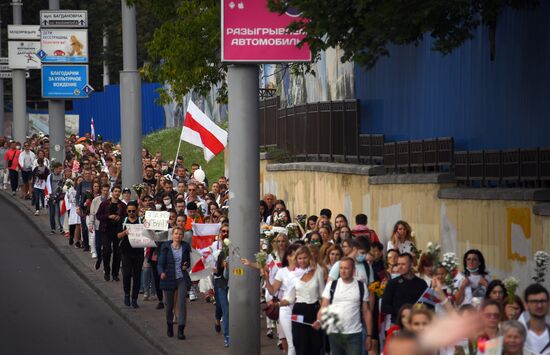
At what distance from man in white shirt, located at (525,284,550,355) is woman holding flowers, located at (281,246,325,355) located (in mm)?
4241

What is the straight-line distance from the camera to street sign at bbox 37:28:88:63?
35844 millimetres

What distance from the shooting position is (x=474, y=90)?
18.8 meters

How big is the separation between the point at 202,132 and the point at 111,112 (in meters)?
43.1

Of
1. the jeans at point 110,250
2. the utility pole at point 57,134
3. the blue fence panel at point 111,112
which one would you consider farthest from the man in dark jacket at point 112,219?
the blue fence panel at point 111,112

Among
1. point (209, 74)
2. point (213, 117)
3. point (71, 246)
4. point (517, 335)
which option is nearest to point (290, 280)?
point (517, 335)

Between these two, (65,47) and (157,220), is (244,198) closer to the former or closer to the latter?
(157,220)

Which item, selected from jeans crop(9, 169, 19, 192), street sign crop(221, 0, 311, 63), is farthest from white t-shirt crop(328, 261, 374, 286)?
jeans crop(9, 169, 19, 192)

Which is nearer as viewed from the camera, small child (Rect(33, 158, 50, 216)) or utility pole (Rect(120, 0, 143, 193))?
utility pole (Rect(120, 0, 143, 193))

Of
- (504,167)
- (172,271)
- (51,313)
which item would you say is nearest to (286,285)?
(504,167)

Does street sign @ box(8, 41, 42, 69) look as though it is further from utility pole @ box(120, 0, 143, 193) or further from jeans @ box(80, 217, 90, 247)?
utility pole @ box(120, 0, 143, 193)

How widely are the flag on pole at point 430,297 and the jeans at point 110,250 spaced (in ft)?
40.1

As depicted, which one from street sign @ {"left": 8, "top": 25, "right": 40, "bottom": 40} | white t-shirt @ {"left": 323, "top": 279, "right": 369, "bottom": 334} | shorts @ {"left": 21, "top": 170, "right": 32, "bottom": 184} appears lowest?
white t-shirt @ {"left": 323, "top": 279, "right": 369, "bottom": 334}

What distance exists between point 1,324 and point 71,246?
413 inches

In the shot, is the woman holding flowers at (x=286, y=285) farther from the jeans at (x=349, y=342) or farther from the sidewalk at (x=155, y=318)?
the sidewalk at (x=155, y=318)
